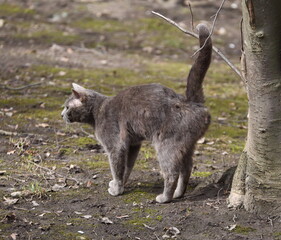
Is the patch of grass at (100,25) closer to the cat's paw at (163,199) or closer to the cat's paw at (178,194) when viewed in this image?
the cat's paw at (178,194)

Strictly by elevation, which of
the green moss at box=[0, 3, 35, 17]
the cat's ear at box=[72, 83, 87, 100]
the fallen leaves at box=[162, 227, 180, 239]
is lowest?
the green moss at box=[0, 3, 35, 17]

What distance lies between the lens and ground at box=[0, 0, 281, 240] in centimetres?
490

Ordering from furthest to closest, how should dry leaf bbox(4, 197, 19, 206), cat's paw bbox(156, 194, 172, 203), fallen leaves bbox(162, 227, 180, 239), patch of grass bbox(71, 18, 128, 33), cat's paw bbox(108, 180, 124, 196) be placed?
patch of grass bbox(71, 18, 128, 33) → cat's paw bbox(108, 180, 124, 196) → cat's paw bbox(156, 194, 172, 203) → dry leaf bbox(4, 197, 19, 206) → fallen leaves bbox(162, 227, 180, 239)

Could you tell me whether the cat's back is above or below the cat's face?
above

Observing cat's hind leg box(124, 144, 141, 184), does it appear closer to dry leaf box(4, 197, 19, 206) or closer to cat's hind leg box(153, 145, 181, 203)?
cat's hind leg box(153, 145, 181, 203)

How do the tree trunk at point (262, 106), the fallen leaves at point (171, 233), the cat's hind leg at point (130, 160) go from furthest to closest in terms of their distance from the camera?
the cat's hind leg at point (130, 160), the fallen leaves at point (171, 233), the tree trunk at point (262, 106)

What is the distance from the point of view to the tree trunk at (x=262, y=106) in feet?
15.0

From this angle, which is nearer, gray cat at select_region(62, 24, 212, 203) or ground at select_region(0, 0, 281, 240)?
ground at select_region(0, 0, 281, 240)

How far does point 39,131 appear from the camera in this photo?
25.5 ft

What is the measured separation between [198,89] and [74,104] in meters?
1.71

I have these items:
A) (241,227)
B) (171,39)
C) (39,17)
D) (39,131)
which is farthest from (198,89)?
(39,17)

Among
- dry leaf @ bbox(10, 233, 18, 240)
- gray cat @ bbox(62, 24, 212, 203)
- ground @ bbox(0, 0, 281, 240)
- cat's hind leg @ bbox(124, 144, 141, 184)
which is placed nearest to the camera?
dry leaf @ bbox(10, 233, 18, 240)

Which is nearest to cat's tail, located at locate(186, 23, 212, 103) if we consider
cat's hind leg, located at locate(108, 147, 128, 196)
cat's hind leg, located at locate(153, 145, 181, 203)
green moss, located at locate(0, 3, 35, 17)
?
cat's hind leg, located at locate(153, 145, 181, 203)

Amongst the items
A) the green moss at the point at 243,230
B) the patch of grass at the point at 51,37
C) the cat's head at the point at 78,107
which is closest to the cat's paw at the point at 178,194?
the green moss at the point at 243,230
